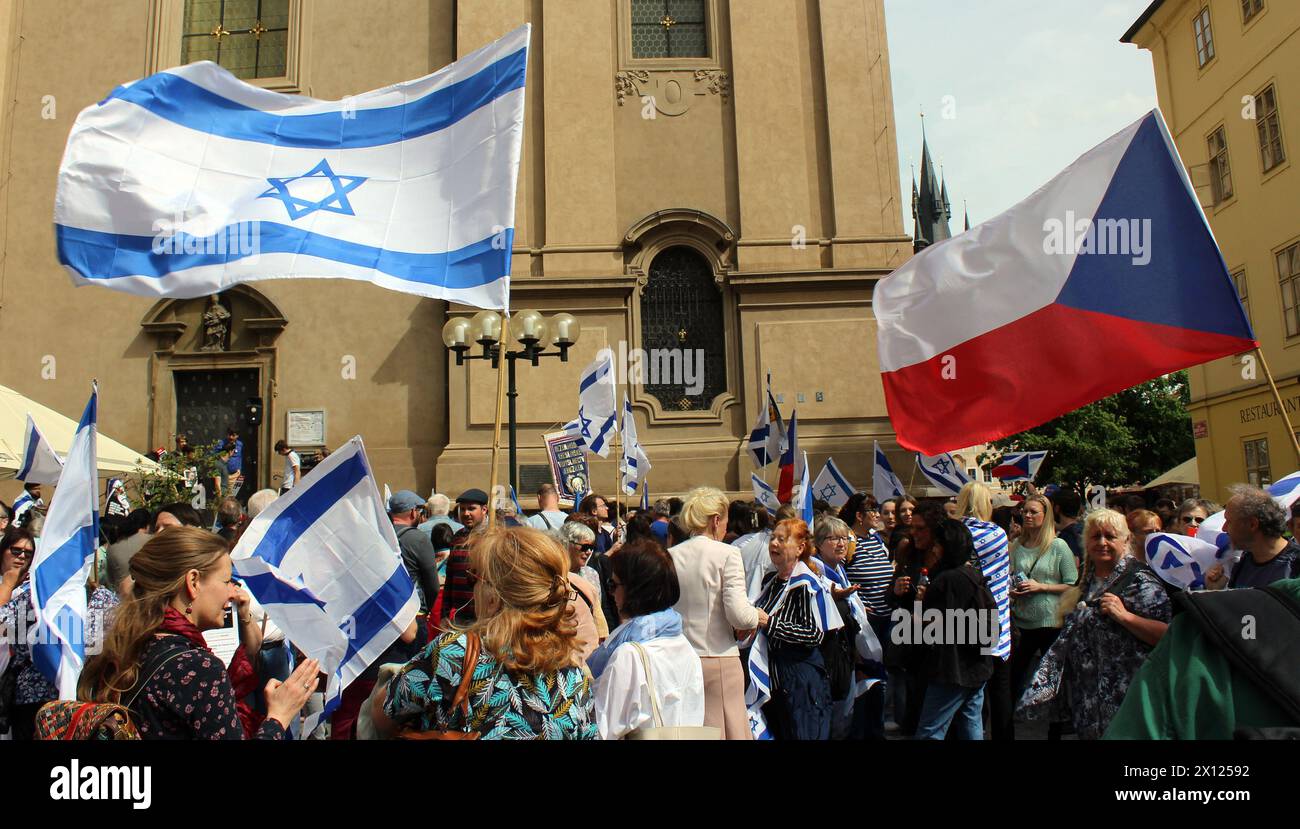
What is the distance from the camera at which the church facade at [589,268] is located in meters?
19.6

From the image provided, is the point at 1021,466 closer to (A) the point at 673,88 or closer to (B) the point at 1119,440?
(A) the point at 673,88

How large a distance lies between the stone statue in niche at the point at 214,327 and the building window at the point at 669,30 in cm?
971

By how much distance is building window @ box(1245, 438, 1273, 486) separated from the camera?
23.4 m

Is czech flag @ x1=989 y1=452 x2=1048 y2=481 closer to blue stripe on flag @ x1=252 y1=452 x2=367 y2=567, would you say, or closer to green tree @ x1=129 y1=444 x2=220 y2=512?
blue stripe on flag @ x1=252 y1=452 x2=367 y2=567

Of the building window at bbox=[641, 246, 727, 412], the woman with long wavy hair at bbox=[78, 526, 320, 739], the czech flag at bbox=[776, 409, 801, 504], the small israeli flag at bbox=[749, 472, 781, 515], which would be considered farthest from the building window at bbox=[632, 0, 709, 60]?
the woman with long wavy hair at bbox=[78, 526, 320, 739]

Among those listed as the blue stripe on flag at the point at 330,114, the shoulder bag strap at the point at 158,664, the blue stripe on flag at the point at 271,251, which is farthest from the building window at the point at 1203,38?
the shoulder bag strap at the point at 158,664

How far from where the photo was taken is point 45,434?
1409cm

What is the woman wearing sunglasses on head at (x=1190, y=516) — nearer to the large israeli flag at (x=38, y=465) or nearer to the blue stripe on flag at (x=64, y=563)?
the blue stripe on flag at (x=64, y=563)

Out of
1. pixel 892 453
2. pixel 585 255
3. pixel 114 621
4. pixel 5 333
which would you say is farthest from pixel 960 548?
pixel 5 333

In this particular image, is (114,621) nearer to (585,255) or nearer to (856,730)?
(856,730)

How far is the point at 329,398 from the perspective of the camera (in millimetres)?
20375

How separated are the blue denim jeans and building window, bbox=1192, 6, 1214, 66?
2525 cm

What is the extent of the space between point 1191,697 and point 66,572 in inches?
187
